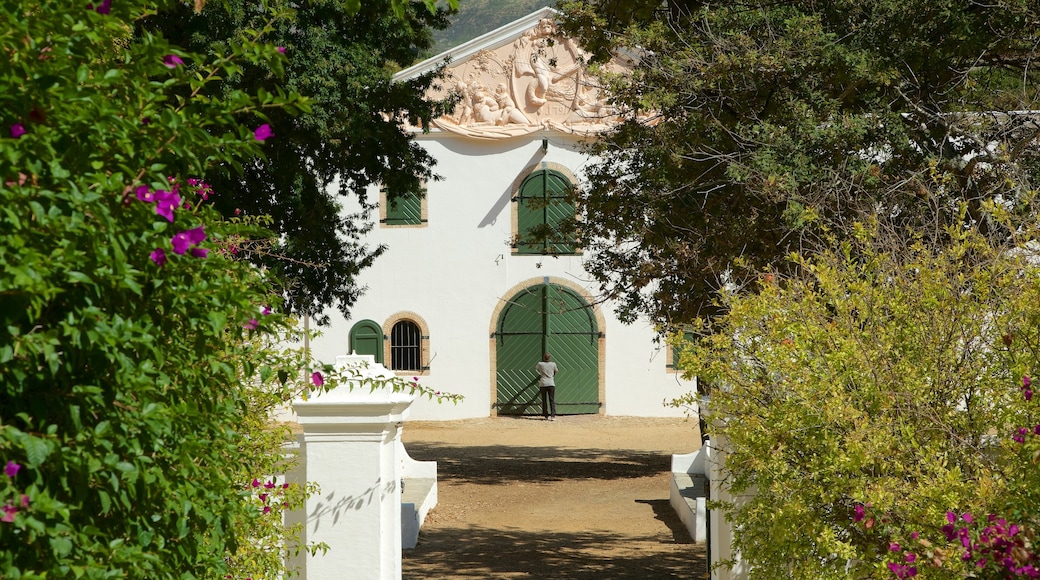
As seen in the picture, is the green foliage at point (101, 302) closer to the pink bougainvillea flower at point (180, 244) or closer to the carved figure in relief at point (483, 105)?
the pink bougainvillea flower at point (180, 244)

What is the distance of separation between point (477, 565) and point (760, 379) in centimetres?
497

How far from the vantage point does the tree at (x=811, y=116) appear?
8766 mm

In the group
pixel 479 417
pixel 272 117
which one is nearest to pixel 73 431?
pixel 272 117

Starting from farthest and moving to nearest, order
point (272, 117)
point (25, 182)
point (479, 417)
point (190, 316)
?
point (479, 417) < point (272, 117) < point (190, 316) < point (25, 182)

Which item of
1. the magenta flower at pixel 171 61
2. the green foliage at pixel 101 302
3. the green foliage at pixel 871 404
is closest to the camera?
the green foliage at pixel 101 302

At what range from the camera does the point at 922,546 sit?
4.05 meters

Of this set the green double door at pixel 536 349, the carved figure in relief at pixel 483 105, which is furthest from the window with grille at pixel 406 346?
the carved figure in relief at pixel 483 105

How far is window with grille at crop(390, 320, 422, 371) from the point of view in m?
24.1

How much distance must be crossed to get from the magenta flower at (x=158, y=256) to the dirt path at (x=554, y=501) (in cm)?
708

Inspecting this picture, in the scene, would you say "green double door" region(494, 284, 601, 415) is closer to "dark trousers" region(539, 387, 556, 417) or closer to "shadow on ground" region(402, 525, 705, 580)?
"dark trousers" region(539, 387, 556, 417)

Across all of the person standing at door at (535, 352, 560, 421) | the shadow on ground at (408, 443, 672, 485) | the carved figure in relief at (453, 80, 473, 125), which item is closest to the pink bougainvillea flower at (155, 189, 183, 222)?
the shadow on ground at (408, 443, 672, 485)

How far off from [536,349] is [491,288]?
1546 millimetres

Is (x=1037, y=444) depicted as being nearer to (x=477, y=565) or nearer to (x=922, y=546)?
(x=922, y=546)

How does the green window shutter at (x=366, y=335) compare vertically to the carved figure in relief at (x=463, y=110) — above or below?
below
